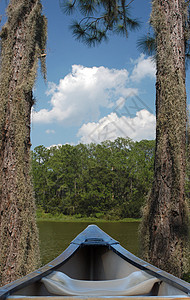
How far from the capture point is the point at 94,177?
895 inches

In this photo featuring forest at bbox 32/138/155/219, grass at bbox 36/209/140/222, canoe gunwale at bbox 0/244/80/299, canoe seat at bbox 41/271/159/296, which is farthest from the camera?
forest at bbox 32/138/155/219

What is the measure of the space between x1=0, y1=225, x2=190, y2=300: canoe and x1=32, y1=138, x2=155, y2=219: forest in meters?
18.6

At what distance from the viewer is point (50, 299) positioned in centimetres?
85

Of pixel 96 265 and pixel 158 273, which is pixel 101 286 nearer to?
pixel 158 273

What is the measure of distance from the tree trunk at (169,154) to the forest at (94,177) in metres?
18.4

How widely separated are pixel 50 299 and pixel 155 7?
2.91 meters

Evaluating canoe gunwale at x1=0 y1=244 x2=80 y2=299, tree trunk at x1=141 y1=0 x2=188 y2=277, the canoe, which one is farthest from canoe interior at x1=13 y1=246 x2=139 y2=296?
Result: tree trunk at x1=141 y1=0 x2=188 y2=277

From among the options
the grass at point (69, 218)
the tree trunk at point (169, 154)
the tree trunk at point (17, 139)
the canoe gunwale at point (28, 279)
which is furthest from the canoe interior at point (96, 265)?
the grass at point (69, 218)

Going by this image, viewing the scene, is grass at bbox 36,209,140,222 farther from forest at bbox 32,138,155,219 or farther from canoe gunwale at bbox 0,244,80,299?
canoe gunwale at bbox 0,244,80,299

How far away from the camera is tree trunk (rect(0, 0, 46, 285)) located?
209 centimetres

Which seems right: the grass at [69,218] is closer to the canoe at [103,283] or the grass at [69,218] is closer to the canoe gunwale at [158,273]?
the canoe at [103,283]

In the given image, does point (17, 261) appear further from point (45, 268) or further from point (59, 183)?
point (59, 183)

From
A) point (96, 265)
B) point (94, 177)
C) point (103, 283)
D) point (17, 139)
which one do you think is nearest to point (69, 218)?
point (94, 177)

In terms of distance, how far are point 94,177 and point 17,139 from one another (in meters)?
20.7
